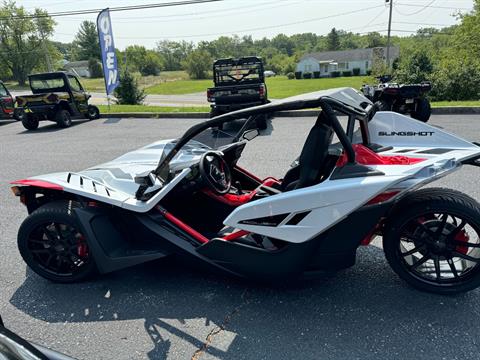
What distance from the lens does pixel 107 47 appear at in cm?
1423

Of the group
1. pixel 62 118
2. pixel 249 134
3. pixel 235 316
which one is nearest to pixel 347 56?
pixel 62 118

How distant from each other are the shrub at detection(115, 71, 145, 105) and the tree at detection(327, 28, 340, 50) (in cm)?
9755

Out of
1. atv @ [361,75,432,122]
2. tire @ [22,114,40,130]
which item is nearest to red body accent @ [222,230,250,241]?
atv @ [361,75,432,122]

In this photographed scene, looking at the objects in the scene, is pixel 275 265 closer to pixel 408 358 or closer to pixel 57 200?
pixel 408 358

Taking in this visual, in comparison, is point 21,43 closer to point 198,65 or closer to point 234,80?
point 198,65

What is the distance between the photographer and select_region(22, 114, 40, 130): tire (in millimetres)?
12094

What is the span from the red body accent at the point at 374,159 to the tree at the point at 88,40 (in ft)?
330

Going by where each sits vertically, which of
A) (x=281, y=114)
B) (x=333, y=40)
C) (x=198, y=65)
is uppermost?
(x=333, y=40)

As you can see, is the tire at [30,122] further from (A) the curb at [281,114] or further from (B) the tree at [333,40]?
(B) the tree at [333,40]

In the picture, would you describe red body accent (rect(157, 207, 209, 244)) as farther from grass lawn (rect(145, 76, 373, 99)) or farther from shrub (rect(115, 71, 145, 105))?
grass lawn (rect(145, 76, 373, 99))

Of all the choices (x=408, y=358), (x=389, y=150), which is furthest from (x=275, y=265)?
(x=389, y=150)

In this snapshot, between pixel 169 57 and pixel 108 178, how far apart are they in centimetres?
11386

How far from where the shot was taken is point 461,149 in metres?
2.49

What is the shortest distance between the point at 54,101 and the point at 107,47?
11.8 ft
